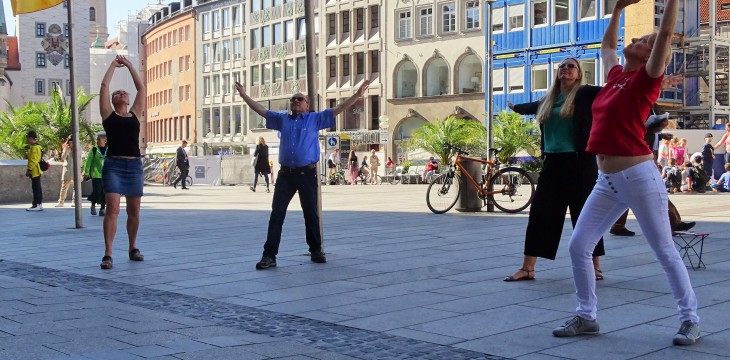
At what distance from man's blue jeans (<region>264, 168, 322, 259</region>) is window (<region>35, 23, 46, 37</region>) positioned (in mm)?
116612

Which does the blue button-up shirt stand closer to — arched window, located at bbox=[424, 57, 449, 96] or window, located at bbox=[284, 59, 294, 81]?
arched window, located at bbox=[424, 57, 449, 96]

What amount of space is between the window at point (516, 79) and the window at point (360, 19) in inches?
569

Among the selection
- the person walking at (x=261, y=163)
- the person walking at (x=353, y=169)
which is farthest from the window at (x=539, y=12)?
the person walking at (x=261, y=163)

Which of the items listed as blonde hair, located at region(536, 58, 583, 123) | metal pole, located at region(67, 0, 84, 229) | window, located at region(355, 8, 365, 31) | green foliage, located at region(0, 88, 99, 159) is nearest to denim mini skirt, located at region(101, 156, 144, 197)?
blonde hair, located at region(536, 58, 583, 123)

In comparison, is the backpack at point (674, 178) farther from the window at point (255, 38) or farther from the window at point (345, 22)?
the window at point (255, 38)

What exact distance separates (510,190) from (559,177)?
8.66 metres

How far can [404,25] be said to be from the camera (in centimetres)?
6394

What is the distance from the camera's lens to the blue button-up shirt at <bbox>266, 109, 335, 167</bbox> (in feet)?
33.6

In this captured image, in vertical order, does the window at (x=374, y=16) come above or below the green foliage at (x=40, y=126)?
above

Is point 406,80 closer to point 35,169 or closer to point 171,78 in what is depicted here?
point 171,78

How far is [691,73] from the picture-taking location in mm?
44031

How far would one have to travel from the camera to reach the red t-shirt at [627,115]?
19.2ft

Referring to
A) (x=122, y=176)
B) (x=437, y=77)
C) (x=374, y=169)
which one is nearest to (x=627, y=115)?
(x=122, y=176)

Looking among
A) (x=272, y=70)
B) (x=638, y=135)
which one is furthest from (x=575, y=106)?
(x=272, y=70)
